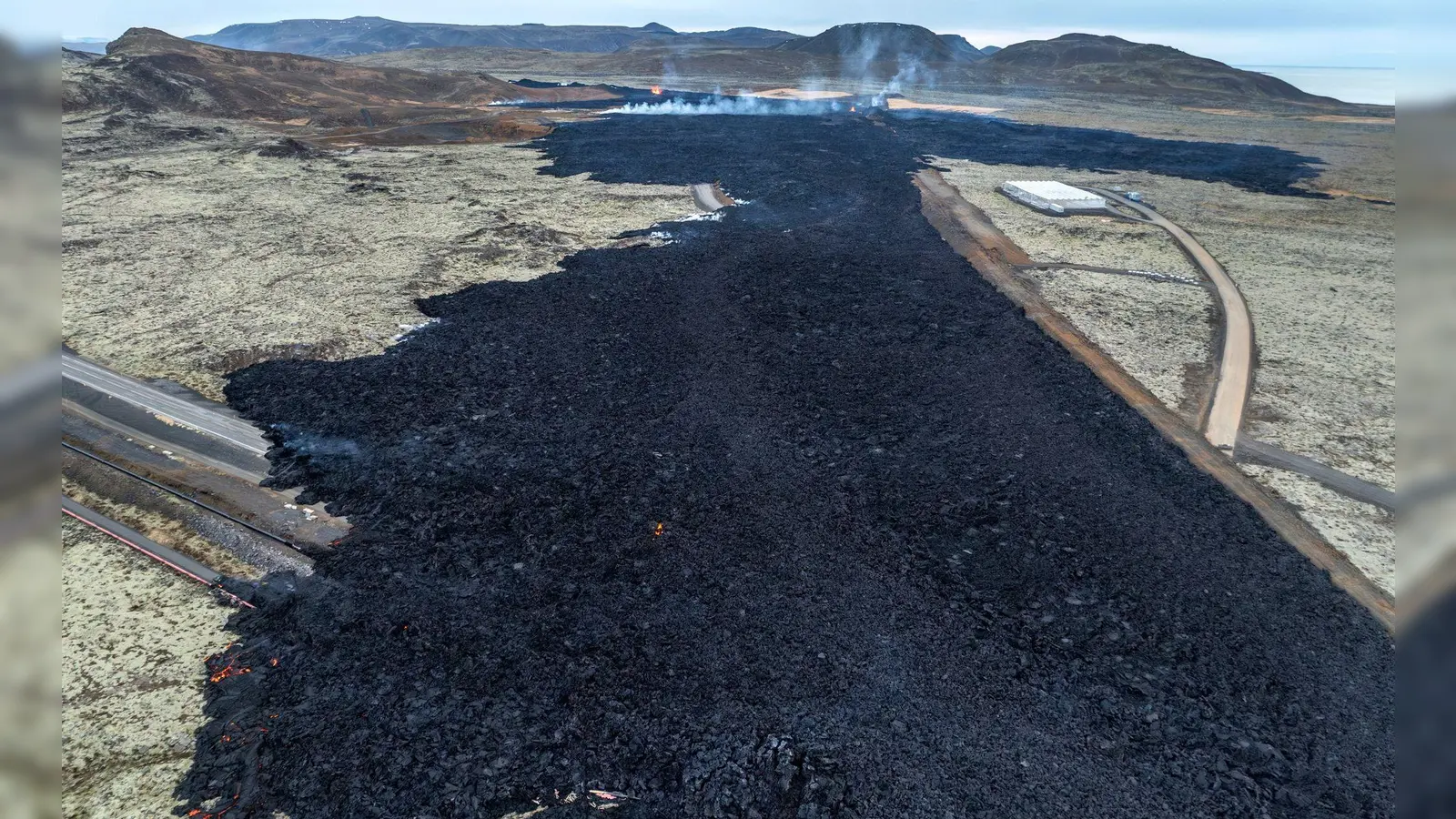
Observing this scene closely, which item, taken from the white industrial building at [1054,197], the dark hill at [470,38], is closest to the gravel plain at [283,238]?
the white industrial building at [1054,197]

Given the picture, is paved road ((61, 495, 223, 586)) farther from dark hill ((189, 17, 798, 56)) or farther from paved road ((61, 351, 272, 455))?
dark hill ((189, 17, 798, 56))

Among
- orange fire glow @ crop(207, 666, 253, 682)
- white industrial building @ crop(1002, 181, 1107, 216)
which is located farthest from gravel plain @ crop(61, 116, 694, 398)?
white industrial building @ crop(1002, 181, 1107, 216)

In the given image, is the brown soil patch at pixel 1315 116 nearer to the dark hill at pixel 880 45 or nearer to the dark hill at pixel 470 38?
the dark hill at pixel 880 45

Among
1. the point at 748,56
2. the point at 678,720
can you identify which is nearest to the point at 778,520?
the point at 678,720

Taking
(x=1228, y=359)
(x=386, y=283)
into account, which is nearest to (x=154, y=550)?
(x=386, y=283)

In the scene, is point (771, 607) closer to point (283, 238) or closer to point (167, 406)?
point (167, 406)
